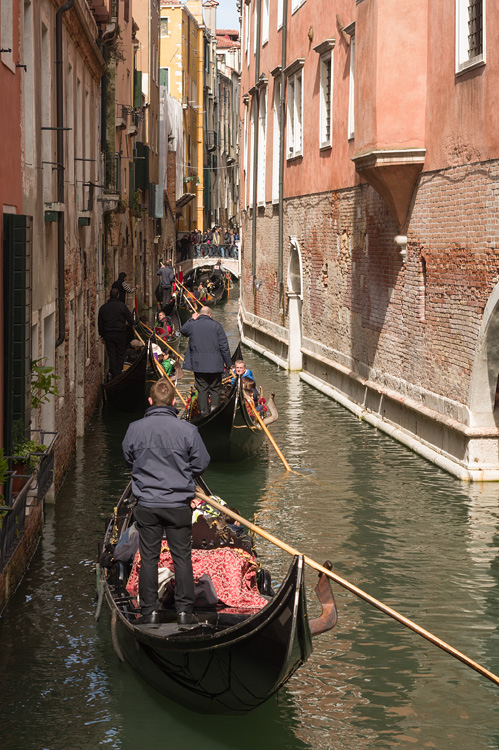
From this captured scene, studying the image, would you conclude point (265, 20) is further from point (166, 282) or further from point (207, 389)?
point (207, 389)

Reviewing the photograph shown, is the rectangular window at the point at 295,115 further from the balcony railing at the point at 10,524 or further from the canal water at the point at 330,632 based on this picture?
the balcony railing at the point at 10,524

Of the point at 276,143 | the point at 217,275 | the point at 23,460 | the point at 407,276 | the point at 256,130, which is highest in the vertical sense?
the point at 256,130

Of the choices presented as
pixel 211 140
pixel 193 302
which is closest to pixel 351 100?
pixel 193 302

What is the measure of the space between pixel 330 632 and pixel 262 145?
18048 mm

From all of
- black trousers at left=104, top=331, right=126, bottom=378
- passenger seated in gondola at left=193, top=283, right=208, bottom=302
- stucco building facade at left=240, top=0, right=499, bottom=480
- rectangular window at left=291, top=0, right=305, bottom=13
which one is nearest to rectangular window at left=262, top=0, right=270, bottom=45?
stucco building facade at left=240, top=0, right=499, bottom=480

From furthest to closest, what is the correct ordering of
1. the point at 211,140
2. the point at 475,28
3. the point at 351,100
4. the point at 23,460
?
the point at 211,140, the point at 351,100, the point at 475,28, the point at 23,460

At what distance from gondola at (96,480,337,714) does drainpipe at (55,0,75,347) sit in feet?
14.6

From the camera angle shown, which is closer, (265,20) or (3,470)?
(3,470)

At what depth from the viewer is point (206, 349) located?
12211mm

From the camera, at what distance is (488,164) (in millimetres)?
9898

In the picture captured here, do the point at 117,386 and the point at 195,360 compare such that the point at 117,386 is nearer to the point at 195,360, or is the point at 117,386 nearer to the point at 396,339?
the point at 195,360

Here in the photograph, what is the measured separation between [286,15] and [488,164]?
36.4 ft

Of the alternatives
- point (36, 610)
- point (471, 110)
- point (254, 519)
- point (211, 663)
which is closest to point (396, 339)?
point (471, 110)

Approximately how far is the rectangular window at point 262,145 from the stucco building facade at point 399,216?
300 cm
